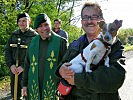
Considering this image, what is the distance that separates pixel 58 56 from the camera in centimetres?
505

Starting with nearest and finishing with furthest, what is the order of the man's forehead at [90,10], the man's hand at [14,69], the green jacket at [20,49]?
the man's forehead at [90,10] < the man's hand at [14,69] < the green jacket at [20,49]

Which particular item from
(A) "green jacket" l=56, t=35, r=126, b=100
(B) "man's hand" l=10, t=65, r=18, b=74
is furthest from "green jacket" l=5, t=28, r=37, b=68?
(A) "green jacket" l=56, t=35, r=126, b=100

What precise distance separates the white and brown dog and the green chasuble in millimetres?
1685

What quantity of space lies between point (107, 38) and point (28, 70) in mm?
2359

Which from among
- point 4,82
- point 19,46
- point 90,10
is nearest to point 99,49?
point 90,10

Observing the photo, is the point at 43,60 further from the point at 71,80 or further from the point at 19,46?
the point at 71,80

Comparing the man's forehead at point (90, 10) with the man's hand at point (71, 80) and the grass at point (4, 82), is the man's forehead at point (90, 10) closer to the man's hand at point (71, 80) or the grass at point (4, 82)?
the man's hand at point (71, 80)

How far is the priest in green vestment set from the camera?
4.90 m

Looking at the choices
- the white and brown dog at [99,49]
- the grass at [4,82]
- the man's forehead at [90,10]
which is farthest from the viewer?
the grass at [4,82]

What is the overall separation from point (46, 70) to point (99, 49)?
1916mm

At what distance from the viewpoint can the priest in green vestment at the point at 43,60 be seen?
193 inches

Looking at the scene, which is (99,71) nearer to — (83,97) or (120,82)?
(120,82)

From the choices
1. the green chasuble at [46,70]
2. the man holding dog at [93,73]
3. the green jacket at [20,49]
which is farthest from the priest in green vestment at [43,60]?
the man holding dog at [93,73]

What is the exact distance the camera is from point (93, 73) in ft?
9.55
